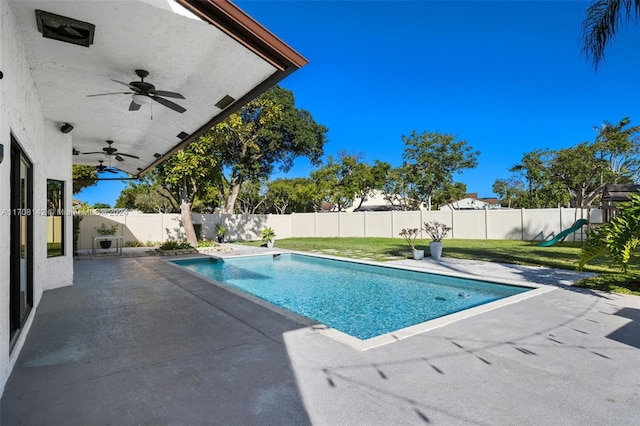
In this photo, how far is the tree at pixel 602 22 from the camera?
6.74 m

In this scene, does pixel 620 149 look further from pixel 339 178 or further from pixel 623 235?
pixel 623 235

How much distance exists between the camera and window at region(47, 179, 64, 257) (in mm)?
6625

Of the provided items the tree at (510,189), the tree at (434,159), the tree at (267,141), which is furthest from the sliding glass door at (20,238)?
the tree at (510,189)

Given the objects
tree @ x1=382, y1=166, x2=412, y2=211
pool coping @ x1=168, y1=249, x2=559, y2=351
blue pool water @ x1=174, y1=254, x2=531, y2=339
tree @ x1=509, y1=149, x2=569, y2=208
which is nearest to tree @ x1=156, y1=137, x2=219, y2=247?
blue pool water @ x1=174, y1=254, x2=531, y2=339

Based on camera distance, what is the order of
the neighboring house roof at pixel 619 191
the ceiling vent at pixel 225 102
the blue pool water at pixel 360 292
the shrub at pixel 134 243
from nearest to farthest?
the ceiling vent at pixel 225 102 → the blue pool water at pixel 360 292 → the neighboring house roof at pixel 619 191 → the shrub at pixel 134 243

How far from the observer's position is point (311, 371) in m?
2.97

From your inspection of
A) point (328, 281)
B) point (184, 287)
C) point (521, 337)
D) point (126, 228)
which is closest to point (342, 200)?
point (126, 228)

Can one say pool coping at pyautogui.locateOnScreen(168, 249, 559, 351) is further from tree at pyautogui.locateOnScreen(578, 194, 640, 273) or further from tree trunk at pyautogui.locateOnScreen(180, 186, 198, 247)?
tree trunk at pyautogui.locateOnScreen(180, 186, 198, 247)

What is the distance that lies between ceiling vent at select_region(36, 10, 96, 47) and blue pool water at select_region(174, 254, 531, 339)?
482 cm

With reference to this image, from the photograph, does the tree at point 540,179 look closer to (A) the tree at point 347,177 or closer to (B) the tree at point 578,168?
(B) the tree at point 578,168

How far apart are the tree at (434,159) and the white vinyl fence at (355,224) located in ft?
25.8

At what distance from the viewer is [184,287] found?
22.5ft

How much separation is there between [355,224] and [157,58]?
767 inches

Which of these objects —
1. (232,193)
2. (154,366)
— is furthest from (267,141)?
(154,366)
